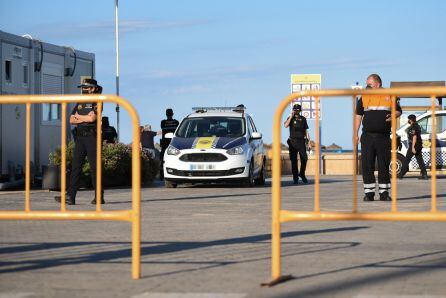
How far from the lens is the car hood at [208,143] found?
23969mm

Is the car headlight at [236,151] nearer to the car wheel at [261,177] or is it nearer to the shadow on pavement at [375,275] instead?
the car wheel at [261,177]

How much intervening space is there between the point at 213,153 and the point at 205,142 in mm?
394

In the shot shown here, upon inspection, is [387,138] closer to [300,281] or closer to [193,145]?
[193,145]

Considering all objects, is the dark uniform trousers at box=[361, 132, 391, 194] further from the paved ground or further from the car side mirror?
the car side mirror

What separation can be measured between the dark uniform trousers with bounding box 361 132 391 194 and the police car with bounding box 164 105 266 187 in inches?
238

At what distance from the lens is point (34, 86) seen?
75.0 ft

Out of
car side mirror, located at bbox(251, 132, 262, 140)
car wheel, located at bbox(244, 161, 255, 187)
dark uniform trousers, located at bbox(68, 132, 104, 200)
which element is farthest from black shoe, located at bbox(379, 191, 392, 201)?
car side mirror, located at bbox(251, 132, 262, 140)

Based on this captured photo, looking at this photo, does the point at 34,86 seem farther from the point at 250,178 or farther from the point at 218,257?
the point at 218,257

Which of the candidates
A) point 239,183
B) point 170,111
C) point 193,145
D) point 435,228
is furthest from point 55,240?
point 170,111

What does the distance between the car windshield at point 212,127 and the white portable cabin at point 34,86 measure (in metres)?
2.47

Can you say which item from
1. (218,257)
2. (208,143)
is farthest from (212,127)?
(218,257)

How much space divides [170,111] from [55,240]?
18.7 metres

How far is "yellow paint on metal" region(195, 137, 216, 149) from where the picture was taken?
23922 millimetres

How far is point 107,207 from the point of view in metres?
17.1
